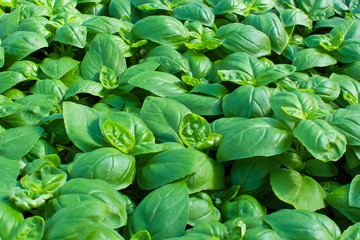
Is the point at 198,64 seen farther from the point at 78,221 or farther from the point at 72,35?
the point at 78,221

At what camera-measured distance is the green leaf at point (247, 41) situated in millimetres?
2621

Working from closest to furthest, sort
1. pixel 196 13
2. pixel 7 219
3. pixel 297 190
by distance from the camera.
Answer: pixel 7 219
pixel 297 190
pixel 196 13

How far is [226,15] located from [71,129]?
5.52ft

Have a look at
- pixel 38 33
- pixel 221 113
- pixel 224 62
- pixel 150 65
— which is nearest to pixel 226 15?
pixel 224 62

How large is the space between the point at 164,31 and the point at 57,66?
712mm

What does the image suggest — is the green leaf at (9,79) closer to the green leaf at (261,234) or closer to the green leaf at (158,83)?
the green leaf at (158,83)

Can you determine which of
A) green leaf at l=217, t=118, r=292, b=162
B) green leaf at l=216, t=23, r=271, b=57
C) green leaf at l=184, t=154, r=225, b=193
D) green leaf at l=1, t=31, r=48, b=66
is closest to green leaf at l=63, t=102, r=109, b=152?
green leaf at l=184, t=154, r=225, b=193

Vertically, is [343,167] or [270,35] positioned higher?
[270,35]

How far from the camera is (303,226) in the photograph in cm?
155

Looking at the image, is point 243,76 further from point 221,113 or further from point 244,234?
point 244,234

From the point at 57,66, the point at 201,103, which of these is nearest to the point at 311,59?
the point at 201,103

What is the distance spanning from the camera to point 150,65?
247 cm

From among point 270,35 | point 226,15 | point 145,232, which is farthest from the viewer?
point 226,15

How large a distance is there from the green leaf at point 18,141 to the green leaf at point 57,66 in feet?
1.60
